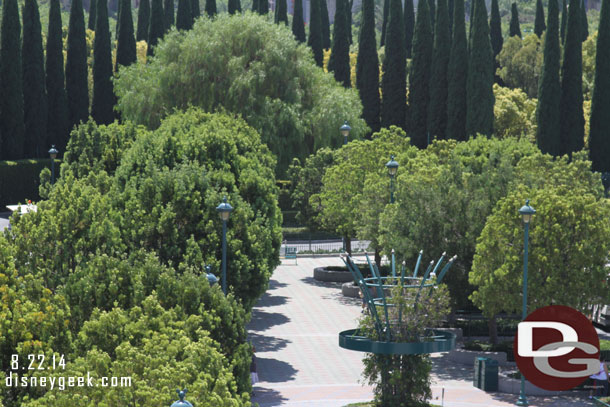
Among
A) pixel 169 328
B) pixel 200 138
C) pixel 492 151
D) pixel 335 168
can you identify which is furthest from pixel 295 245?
pixel 169 328

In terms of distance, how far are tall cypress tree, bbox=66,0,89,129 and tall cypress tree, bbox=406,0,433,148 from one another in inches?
892

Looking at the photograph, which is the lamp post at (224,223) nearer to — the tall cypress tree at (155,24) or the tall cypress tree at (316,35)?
the tall cypress tree at (155,24)

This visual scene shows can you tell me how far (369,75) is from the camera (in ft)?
265

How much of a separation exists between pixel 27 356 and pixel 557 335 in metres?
15.5

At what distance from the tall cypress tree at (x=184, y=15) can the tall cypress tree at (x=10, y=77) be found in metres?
19.5

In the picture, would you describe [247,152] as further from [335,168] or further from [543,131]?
[543,131]

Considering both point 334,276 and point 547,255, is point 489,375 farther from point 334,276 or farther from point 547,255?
point 334,276

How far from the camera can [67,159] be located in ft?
153

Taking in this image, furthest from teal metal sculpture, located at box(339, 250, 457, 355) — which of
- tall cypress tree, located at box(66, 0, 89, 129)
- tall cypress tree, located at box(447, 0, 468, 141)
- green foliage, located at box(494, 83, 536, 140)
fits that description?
tall cypress tree, located at box(66, 0, 89, 129)

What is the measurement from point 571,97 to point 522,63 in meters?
23.7

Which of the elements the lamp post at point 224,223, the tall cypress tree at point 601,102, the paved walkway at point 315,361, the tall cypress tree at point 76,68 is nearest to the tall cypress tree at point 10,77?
the tall cypress tree at point 76,68

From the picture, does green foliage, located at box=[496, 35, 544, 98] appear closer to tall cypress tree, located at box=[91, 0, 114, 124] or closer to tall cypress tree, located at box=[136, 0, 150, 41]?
tall cypress tree, located at box=[136, 0, 150, 41]

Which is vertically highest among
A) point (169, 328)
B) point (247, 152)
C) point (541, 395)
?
point (247, 152)

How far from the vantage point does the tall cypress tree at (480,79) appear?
68.5 metres
